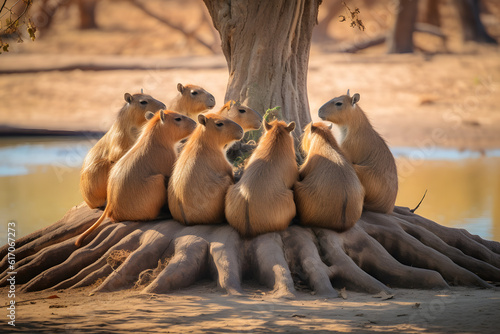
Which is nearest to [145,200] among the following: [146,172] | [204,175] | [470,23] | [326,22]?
[146,172]

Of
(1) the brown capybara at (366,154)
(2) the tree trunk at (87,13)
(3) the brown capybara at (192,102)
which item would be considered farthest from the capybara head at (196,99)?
(2) the tree trunk at (87,13)

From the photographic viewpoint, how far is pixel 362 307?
182 inches

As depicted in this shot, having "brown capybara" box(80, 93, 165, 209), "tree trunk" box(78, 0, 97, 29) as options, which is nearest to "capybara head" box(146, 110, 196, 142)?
"brown capybara" box(80, 93, 165, 209)

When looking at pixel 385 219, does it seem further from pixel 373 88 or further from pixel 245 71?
pixel 373 88

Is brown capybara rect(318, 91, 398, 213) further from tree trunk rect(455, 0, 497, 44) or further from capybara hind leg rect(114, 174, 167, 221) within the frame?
tree trunk rect(455, 0, 497, 44)

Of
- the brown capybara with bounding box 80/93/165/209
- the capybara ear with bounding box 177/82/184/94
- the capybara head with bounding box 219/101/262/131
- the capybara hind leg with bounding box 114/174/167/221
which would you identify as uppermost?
the capybara ear with bounding box 177/82/184/94

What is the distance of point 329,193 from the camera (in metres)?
5.63

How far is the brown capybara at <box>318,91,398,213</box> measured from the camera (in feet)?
20.5

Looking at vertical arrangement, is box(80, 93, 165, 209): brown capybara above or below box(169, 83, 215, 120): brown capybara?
below

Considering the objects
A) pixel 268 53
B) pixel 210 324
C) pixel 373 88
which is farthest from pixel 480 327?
pixel 373 88

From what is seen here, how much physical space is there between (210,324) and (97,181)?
2.65 metres

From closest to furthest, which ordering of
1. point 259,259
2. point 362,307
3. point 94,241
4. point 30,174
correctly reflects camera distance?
point 362,307, point 259,259, point 94,241, point 30,174

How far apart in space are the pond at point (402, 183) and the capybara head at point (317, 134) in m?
3.68

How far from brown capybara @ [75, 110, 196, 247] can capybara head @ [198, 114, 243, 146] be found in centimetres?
30
